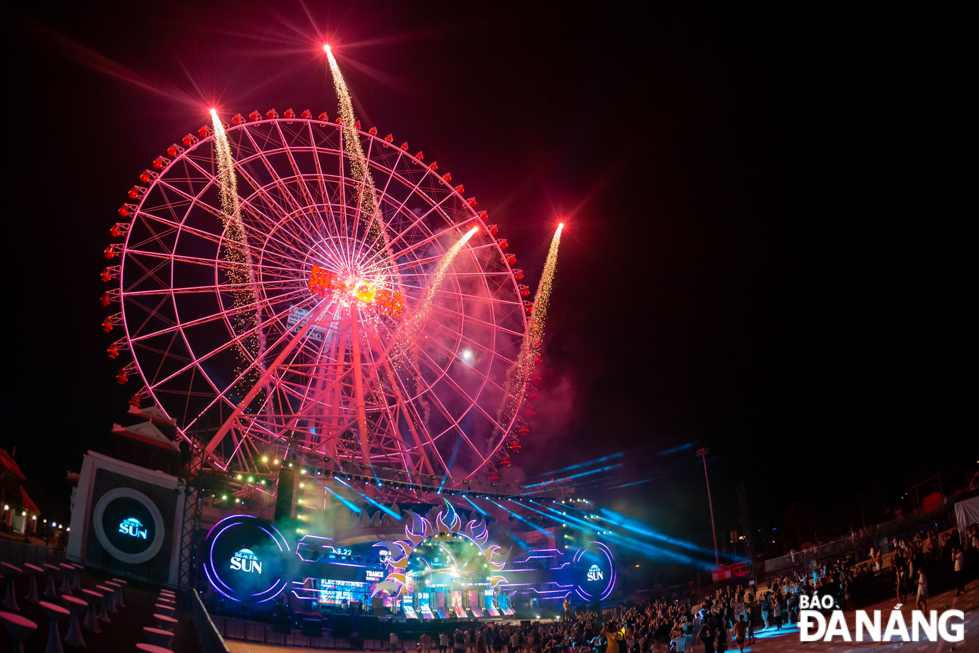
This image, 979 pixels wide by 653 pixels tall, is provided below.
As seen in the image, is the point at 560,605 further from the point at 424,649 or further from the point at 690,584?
the point at 424,649

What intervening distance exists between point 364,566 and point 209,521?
21.6ft

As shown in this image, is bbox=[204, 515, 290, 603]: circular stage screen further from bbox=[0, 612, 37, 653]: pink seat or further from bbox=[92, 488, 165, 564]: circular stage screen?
bbox=[0, 612, 37, 653]: pink seat

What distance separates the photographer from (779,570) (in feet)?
121

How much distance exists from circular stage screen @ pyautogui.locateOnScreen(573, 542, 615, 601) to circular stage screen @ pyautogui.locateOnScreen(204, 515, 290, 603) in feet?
52.6

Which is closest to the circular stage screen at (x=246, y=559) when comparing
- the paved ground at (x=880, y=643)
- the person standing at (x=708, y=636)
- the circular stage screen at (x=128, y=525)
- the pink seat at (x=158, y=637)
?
the circular stage screen at (x=128, y=525)

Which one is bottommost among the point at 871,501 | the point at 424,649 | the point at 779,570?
the point at 424,649

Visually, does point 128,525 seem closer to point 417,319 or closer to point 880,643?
point 417,319

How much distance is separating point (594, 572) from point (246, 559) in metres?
18.6

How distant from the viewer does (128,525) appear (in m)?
23.0

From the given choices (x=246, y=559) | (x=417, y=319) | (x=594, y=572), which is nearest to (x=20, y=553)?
(x=246, y=559)

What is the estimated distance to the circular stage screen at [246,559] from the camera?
22.3m

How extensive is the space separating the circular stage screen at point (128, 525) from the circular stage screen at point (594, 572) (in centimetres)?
2013

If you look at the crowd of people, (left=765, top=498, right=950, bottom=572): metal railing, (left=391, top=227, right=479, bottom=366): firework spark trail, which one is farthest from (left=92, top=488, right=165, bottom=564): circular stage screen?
(left=765, top=498, right=950, bottom=572): metal railing

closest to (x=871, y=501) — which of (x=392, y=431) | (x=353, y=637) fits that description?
(x=392, y=431)
